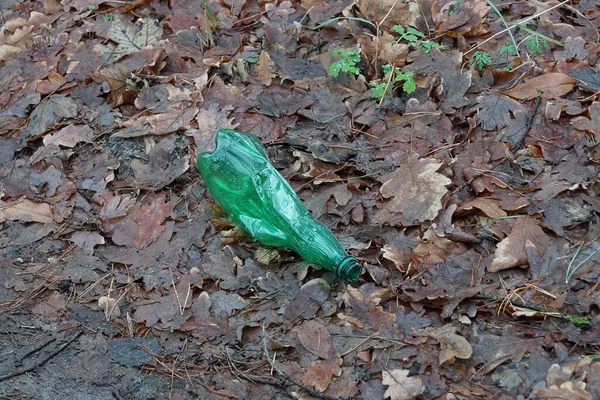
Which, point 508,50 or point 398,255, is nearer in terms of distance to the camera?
point 398,255

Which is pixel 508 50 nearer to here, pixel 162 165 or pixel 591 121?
pixel 591 121

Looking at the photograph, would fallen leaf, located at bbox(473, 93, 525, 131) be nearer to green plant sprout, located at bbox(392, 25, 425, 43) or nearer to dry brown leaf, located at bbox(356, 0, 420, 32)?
green plant sprout, located at bbox(392, 25, 425, 43)

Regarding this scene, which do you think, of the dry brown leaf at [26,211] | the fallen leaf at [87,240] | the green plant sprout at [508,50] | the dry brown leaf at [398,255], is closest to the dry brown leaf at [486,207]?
the dry brown leaf at [398,255]

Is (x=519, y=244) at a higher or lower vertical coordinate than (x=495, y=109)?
lower

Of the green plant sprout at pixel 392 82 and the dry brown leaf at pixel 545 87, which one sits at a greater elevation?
the green plant sprout at pixel 392 82

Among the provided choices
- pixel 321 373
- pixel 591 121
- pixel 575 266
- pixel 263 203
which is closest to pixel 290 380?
pixel 321 373

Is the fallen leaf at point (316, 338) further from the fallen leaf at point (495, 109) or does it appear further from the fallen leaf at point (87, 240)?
the fallen leaf at point (495, 109)
